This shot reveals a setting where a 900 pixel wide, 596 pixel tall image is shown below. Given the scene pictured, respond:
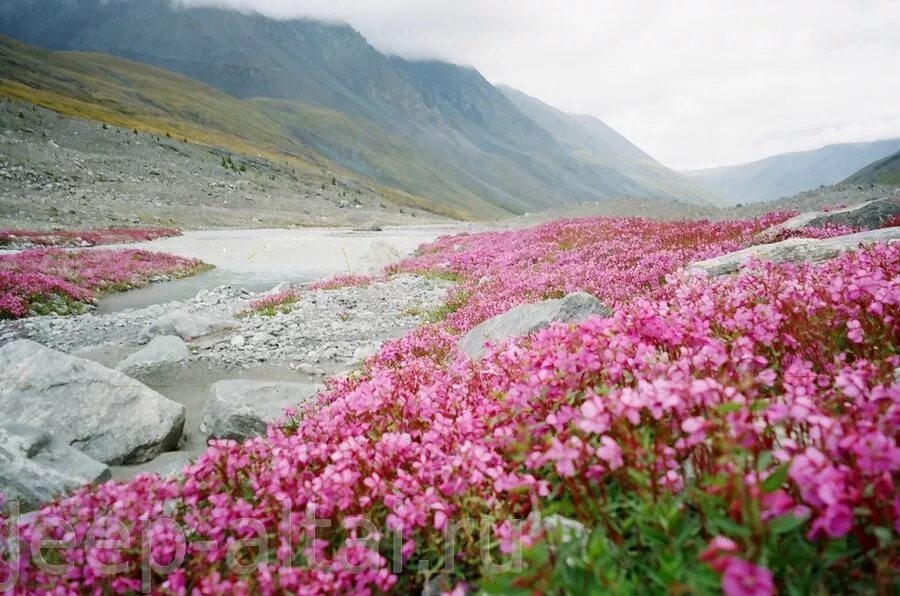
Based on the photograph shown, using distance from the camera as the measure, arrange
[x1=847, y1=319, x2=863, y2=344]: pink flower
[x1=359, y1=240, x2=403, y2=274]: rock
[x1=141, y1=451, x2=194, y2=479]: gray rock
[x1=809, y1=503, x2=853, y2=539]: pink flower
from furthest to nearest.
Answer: [x1=359, y1=240, x2=403, y2=274]: rock < [x1=141, y1=451, x2=194, y2=479]: gray rock < [x1=847, y1=319, x2=863, y2=344]: pink flower < [x1=809, y1=503, x2=853, y2=539]: pink flower

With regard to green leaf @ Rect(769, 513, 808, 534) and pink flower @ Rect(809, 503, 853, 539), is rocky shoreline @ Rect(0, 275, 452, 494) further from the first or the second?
pink flower @ Rect(809, 503, 853, 539)

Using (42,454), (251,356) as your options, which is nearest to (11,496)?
(42,454)

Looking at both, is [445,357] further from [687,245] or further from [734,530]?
[687,245]

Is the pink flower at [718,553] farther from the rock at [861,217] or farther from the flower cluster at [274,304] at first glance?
the flower cluster at [274,304]

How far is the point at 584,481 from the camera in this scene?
8.65 ft

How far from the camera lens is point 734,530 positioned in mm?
1861

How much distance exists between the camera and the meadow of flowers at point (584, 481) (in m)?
2.06

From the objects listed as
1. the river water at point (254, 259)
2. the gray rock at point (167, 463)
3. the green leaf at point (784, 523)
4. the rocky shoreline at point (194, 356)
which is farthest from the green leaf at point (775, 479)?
the river water at point (254, 259)

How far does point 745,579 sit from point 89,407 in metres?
8.11

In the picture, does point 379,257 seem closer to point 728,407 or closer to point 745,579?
point 728,407

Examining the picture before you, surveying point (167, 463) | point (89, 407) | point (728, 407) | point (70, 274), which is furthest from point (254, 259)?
point (728, 407)

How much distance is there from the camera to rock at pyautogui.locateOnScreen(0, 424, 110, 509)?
15.7ft

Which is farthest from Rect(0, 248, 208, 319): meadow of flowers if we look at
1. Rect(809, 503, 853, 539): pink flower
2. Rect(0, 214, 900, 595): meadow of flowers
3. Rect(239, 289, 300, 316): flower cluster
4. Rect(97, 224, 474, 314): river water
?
Rect(809, 503, 853, 539): pink flower

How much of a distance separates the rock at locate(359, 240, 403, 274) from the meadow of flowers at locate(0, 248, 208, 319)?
10630 millimetres
